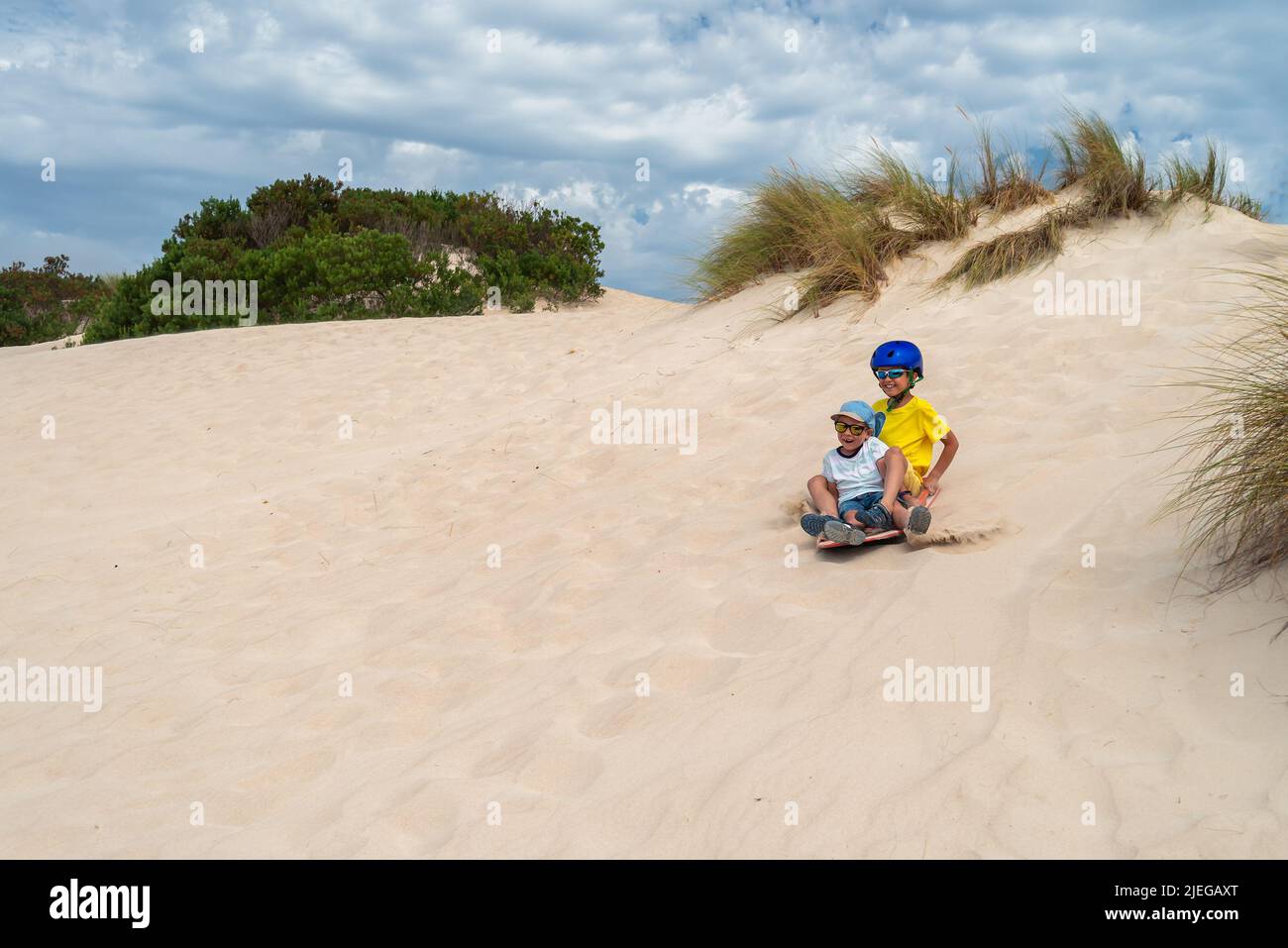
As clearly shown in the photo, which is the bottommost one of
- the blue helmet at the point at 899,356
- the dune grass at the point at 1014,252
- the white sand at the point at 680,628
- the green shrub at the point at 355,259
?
the white sand at the point at 680,628

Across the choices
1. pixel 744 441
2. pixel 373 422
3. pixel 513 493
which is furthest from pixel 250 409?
pixel 744 441

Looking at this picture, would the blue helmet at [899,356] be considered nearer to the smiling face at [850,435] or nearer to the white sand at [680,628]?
the smiling face at [850,435]

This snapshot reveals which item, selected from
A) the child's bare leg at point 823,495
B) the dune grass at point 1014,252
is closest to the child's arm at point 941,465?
the child's bare leg at point 823,495

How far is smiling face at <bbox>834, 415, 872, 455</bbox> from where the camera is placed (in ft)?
16.0

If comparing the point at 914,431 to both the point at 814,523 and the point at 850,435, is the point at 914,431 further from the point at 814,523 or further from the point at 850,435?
the point at 814,523

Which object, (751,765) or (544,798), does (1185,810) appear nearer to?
(751,765)

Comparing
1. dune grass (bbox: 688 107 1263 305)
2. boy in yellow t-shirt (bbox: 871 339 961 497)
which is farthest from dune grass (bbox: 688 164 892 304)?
boy in yellow t-shirt (bbox: 871 339 961 497)

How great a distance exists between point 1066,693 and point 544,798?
66.8 inches

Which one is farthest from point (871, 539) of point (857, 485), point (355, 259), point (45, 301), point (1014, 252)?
point (45, 301)

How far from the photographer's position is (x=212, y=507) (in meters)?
7.43

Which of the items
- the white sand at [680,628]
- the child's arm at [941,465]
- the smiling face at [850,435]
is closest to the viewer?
the white sand at [680,628]

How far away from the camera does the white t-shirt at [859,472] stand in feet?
16.0

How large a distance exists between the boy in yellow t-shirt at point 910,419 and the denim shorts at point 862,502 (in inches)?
13.1

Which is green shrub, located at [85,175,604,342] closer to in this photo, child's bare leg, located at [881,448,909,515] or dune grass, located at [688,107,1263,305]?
dune grass, located at [688,107,1263,305]
